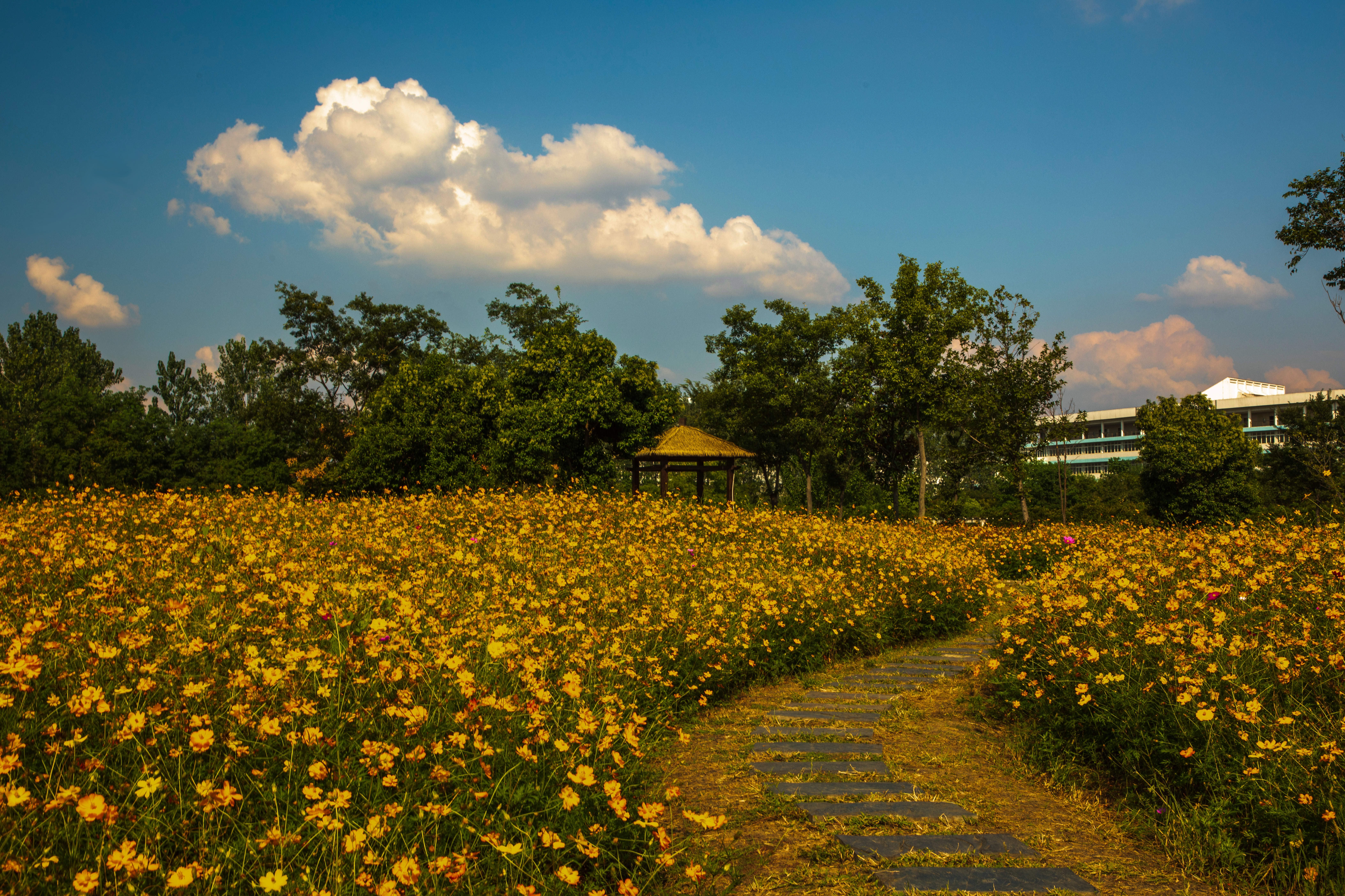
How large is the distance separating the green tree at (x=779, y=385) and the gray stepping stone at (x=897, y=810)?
24.5 metres

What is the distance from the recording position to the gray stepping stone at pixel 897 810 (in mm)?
3107

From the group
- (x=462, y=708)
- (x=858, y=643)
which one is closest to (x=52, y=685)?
(x=462, y=708)

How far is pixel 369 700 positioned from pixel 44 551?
10.2 ft

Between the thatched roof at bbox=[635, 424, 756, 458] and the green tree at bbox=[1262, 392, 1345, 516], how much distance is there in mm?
12599

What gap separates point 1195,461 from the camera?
26.0 meters

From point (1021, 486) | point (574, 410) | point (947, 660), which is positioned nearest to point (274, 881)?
point (947, 660)

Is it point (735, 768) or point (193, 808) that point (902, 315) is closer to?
point (735, 768)

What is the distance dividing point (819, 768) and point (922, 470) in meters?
18.9

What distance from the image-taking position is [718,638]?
198 inches

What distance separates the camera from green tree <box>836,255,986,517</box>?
67.9ft

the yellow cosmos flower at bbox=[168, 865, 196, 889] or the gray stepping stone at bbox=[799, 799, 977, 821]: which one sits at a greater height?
the yellow cosmos flower at bbox=[168, 865, 196, 889]

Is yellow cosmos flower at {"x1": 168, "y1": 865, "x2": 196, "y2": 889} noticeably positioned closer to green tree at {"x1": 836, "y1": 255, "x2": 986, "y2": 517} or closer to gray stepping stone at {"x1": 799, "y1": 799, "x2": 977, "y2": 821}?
gray stepping stone at {"x1": 799, "y1": 799, "x2": 977, "y2": 821}

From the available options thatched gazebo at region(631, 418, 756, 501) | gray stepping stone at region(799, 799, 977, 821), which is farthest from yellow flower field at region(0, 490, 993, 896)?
thatched gazebo at region(631, 418, 756, 501)

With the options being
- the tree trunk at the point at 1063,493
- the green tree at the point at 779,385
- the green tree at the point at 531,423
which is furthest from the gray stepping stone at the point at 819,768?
the green tree at the point at 779,385
